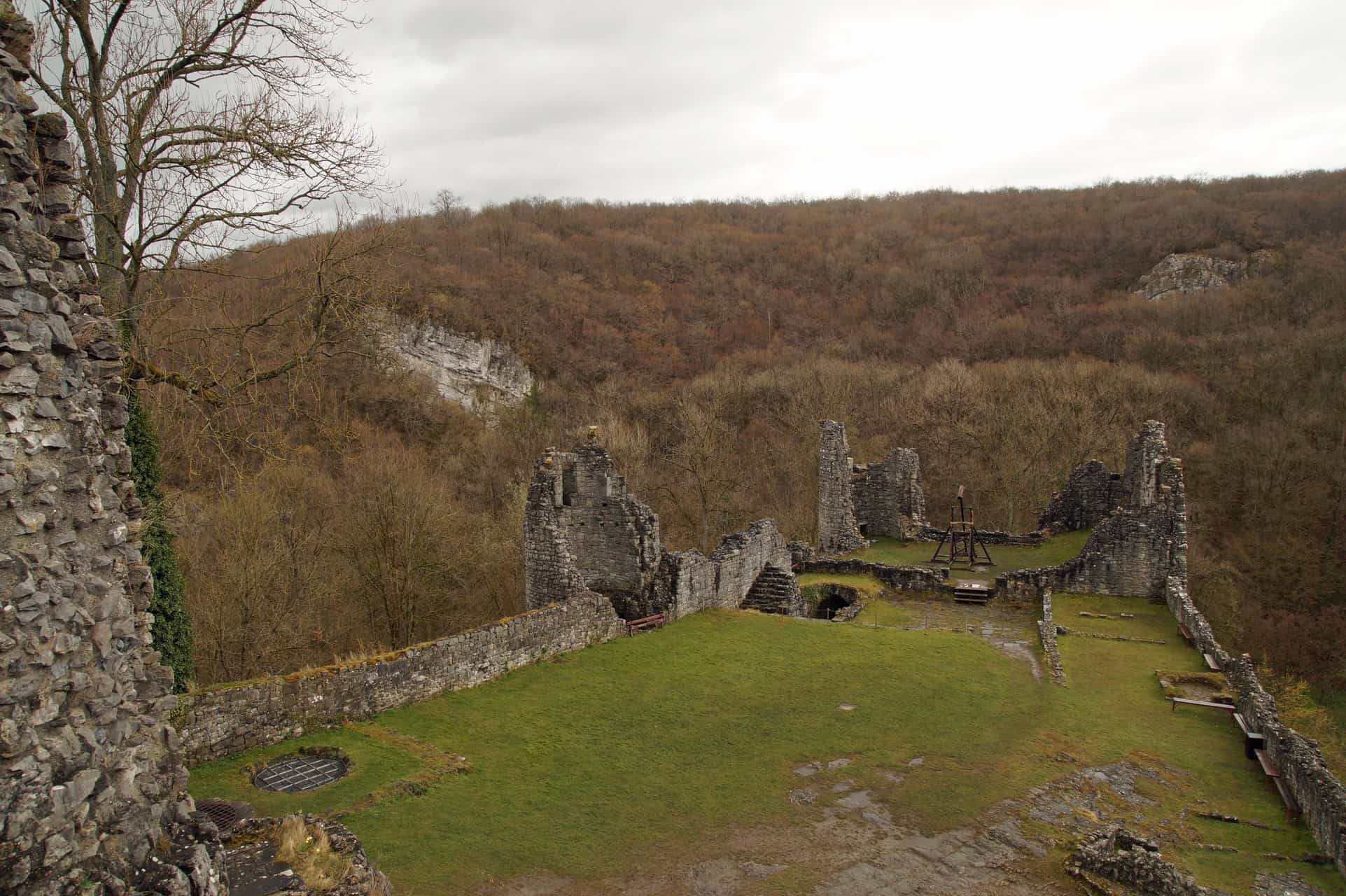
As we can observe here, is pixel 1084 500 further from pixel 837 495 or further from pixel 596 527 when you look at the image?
pixel 596 527

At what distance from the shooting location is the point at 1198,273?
217 feet

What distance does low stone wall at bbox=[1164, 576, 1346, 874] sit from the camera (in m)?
9.64

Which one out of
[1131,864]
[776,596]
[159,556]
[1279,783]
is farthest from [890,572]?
[159,556]

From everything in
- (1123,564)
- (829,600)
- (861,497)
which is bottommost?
(829,600)

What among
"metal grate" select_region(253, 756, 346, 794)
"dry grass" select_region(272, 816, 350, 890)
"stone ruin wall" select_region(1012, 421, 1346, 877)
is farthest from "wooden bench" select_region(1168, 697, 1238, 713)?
"dry grass" select_region(272, 816, 350, 890)

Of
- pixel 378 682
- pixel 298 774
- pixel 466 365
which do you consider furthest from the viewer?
pixel 466 365

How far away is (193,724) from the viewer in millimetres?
10852

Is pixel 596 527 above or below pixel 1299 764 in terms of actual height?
above

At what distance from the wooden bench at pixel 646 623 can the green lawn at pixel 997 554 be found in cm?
1019

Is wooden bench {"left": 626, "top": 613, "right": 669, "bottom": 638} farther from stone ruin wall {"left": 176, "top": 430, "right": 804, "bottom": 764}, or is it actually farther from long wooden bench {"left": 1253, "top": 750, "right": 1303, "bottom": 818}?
long wooden bench {"left": 1253, "top": 750, "right": 1303, "bottom": 818}

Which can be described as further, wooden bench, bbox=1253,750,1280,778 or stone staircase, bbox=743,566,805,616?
stone staircase, bbox=743,566,805,616

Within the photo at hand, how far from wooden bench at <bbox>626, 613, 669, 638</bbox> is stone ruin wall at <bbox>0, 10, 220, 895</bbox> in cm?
1335

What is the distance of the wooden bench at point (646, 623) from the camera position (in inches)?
720

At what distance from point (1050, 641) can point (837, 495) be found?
481 inches
